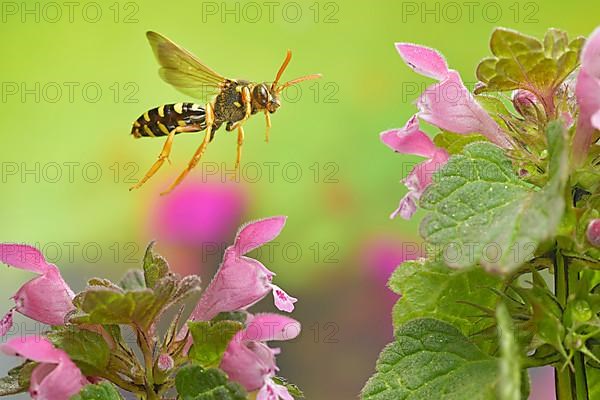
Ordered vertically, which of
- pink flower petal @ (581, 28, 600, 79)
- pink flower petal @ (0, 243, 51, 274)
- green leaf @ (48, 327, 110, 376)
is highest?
pink flower petal @ (581, 28, 600, 79)

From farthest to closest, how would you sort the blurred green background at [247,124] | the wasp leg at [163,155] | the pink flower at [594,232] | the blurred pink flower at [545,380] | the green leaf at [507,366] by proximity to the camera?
the blurred green background at [247,124] < the blurred pink flower at [545,380] < the wasp leg at [163,155] < the pink flower at [594,232] < the green leaf at [507,366]

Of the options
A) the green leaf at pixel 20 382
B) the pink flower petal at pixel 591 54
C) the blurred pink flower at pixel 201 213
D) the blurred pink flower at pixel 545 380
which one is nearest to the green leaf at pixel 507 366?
the pink flower petal at pixel 591 54

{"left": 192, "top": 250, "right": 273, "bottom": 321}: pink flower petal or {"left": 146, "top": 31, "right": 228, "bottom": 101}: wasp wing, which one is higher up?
{"left": 146, "top": 31, "right": 228, "bottom": 101}: wasp wing

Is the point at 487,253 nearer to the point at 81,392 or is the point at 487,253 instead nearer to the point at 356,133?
the point at 81,392

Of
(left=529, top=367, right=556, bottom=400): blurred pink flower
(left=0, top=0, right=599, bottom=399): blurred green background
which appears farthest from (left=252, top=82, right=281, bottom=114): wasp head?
(left=0, top=0, right=599, bottom=399): blurred green background

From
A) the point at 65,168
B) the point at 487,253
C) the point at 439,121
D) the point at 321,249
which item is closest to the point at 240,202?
the point at 321,249

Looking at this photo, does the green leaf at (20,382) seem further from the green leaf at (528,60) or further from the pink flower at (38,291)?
the green leaf at (528,60)

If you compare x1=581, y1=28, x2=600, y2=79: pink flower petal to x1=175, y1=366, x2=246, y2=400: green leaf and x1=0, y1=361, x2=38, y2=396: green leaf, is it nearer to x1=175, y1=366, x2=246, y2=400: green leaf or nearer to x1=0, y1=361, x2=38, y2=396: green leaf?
x1=175, y1=366, x2=246, y2=400: green leaf
